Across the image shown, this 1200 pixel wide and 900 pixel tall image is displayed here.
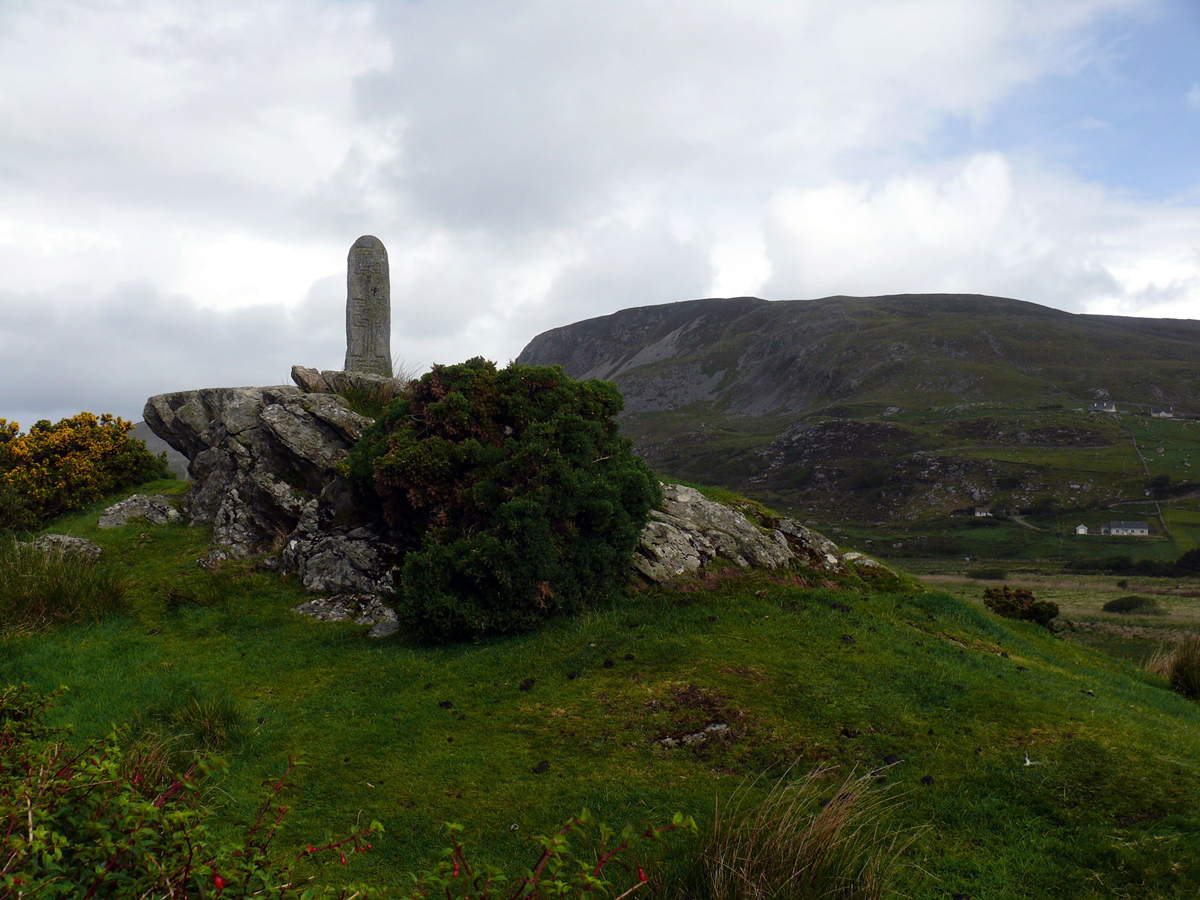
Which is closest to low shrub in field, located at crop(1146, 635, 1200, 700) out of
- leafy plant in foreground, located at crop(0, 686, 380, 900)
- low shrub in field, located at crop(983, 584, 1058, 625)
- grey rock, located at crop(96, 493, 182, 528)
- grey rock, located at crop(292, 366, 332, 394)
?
low shrub in field, located at crop(983, 584, 1058, 625)

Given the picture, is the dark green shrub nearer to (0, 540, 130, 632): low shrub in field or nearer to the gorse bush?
(0, 540, 130, 632): low shrub in field

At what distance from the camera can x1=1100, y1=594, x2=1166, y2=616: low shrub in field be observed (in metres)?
44.4

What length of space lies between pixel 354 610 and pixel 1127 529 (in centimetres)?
13532

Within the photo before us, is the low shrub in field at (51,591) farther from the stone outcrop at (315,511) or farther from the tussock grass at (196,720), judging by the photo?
the tussock grass at (196,720)

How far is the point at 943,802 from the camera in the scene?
6.31 meters

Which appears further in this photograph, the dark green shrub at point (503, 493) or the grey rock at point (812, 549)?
the grey rock at point (812, 549)

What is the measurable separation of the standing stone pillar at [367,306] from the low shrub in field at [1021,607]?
17.6 m

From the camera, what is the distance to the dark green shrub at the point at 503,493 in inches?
426

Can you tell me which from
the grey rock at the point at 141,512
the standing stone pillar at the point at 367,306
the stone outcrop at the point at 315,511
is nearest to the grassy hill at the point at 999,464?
the stone outcrop at the point at 315,511

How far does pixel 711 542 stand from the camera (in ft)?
43.4

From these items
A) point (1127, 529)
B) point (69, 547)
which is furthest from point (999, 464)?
point (69, 547)

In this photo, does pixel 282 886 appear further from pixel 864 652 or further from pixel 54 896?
pixel 864 652

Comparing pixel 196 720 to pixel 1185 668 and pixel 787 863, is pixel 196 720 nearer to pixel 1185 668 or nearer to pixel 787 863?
pixel 787 863

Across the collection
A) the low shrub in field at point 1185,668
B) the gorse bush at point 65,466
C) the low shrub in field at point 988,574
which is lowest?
the low shrub in field at point 988,574
